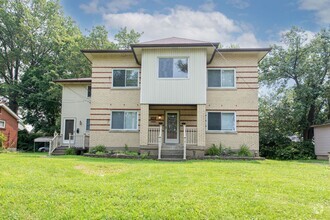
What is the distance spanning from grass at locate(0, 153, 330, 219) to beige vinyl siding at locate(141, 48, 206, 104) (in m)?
7.03

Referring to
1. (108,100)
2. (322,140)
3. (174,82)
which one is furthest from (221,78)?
(322,140)

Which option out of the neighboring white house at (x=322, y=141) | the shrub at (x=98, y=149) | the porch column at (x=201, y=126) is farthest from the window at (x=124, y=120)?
the neighboring white house at (x=322, y=141)

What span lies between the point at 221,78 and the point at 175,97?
3.32m

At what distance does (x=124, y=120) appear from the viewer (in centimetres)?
1580

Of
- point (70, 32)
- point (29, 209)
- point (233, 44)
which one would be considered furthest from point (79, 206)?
point (70, 32)

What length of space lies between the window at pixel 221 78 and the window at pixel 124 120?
5027mm

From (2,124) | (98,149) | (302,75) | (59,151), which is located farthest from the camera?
(2,124)

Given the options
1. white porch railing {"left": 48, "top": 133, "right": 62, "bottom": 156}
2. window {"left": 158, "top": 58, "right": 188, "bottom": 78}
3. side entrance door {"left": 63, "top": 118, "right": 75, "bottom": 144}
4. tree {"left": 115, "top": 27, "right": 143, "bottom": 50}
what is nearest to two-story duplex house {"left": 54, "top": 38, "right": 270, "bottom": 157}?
window {"left": 158, "top": 58, "right": 188, "bottom": 78}

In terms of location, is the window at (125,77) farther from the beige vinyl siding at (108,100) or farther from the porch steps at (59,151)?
the porch steps at (59,151)

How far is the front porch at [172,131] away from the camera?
46.0ft

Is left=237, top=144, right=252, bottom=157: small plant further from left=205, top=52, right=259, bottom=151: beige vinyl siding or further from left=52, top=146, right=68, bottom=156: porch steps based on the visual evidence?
left=52, top=146, right=68, bottom=156: porch steps

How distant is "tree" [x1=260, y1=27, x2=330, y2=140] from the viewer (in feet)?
66.2

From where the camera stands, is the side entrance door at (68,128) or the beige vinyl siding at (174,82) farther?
the side entrance door at (68,128)

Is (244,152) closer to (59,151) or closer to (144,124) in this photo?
(144,124)
